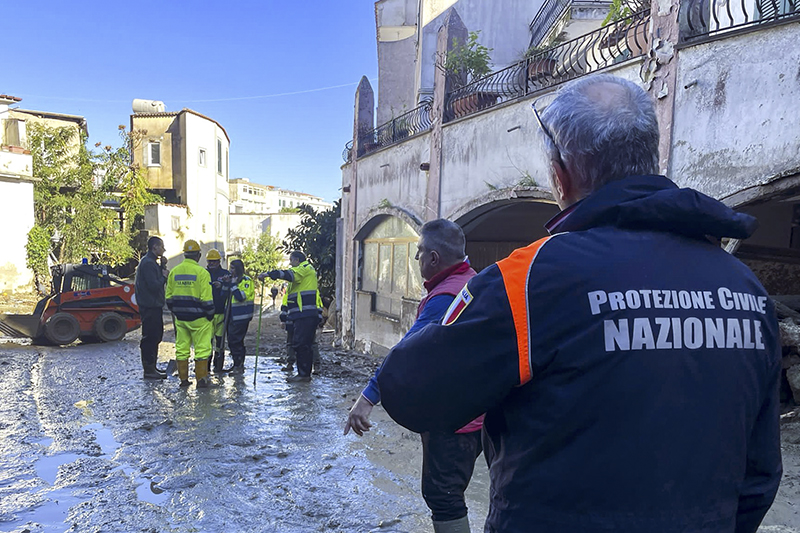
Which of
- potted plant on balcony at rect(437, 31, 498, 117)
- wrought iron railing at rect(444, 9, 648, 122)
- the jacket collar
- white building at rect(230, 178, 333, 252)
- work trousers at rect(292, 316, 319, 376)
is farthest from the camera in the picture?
white building at rect(230, 178, 333, 252)

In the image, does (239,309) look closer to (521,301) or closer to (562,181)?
(562,181)

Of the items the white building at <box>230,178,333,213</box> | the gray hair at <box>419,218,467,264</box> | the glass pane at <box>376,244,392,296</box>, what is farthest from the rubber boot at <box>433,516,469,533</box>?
the white building at <box>230,178,333,213</box>

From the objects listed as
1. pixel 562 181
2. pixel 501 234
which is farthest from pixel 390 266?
pixel 562 181

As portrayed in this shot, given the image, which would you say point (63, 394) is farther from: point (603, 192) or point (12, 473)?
point (603, 192)

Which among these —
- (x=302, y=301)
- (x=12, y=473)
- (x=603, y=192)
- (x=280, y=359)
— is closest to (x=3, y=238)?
(x=280, y=359)

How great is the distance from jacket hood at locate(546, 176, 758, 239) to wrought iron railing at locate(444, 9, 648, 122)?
5030mm

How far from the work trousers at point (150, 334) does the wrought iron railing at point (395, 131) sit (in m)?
5.32

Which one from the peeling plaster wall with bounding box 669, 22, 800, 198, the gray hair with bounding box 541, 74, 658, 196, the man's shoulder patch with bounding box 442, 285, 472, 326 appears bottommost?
the man's shoulder patch with bounding box 442, 285, 472, 326

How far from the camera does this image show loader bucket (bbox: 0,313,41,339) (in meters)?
10.9

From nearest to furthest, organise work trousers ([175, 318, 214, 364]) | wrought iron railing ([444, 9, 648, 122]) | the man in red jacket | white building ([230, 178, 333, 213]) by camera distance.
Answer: the man in red jacket < wrought iron railing ([444, 9, 648, 122]) < work trousers ([175, 318, 214, 364]) < white building ([230, 178, 333, 213])

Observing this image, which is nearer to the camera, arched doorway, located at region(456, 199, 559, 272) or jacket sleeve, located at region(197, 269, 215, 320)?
jacket sleeve, located at region(197, 269, 215, 320)

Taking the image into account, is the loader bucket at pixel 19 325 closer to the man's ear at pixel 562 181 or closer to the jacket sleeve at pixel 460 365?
the jacket sleeve at pixel 460 365

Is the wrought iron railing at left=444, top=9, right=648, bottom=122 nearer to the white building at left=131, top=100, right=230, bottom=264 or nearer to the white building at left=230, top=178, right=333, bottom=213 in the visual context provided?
the white building at left=131, top=100, right=230, bottom=264

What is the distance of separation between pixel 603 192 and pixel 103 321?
11911mm
